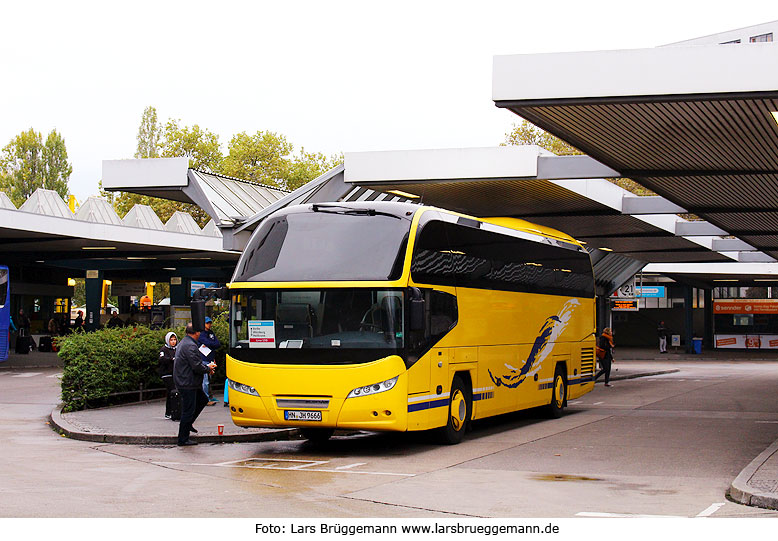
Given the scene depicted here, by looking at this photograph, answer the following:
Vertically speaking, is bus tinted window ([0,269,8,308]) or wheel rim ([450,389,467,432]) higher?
bus tinted window ([0,269,8,308])

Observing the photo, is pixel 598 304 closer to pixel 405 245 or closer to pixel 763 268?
pixel 763 268

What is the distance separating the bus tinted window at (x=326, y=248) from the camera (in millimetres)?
14547

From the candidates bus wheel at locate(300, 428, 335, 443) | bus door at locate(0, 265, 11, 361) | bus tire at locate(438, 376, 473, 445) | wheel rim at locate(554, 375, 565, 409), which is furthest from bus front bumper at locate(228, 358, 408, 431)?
bus door at locate(0, 265, 11, 361)

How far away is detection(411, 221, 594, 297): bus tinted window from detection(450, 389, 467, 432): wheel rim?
68.4 inches

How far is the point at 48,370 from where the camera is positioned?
35312 mm

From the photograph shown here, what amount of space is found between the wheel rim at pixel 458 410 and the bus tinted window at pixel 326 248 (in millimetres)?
2734

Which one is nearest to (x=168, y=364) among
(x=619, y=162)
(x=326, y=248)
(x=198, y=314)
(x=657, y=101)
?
(x=198, y=314)

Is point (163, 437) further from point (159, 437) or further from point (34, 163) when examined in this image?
point (34, 163)

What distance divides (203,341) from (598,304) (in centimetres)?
2628

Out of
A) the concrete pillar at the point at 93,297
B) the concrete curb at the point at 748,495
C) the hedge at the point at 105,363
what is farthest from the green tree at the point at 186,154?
the concrete curb at the point at 748,495

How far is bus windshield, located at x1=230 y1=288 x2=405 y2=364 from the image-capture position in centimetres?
1427

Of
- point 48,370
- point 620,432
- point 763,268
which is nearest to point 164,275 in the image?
point 48,370

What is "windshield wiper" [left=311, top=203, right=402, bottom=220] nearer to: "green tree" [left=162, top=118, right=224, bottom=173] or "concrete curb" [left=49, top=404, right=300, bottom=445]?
"concrete curb" [left=49, top=404, right=300, bottom=445]

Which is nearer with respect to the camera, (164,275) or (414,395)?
(414,395)
